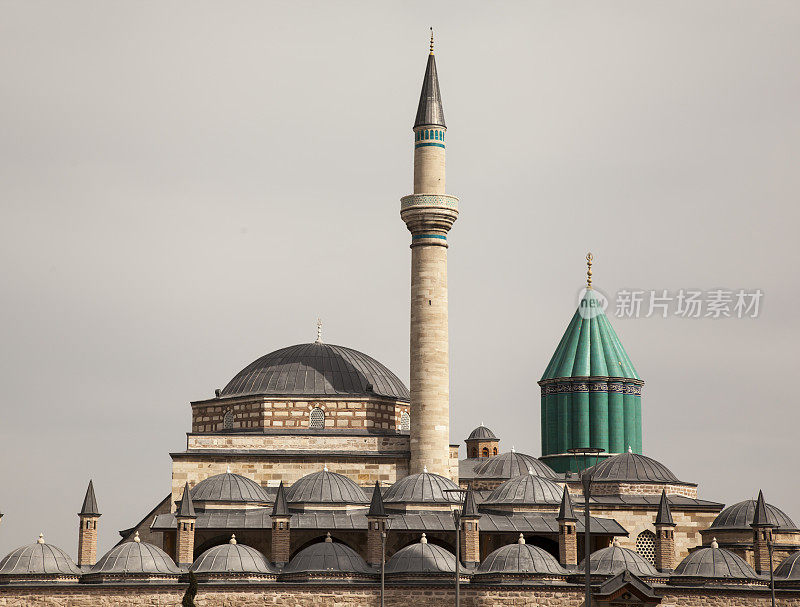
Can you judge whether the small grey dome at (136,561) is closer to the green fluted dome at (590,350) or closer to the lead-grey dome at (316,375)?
the lead-grey dome at (316,375)

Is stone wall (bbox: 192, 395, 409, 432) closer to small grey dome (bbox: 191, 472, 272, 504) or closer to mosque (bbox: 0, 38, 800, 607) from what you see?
mosque (bbox: 0, 38, 800, 607)

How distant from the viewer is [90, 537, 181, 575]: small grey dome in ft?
153

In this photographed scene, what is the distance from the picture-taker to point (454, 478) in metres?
56.0

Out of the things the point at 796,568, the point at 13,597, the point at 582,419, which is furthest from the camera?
the point at 582,419

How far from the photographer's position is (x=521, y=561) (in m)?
47.3

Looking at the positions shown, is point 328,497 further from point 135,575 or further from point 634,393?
point 634,393

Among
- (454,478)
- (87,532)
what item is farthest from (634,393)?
(87,532)

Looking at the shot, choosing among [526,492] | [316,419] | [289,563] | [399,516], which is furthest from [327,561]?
[316,419]

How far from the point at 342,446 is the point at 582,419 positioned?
18.0 meters

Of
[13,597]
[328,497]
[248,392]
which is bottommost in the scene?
[13,597]

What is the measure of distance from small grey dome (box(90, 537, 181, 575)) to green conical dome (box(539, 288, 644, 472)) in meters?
27.1

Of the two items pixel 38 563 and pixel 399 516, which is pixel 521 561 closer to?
pixel 399 516

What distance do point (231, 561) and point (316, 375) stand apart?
13131mm

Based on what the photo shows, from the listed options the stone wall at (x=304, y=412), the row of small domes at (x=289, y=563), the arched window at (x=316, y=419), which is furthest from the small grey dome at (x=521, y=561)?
the arched window at (x=316, y=419)
